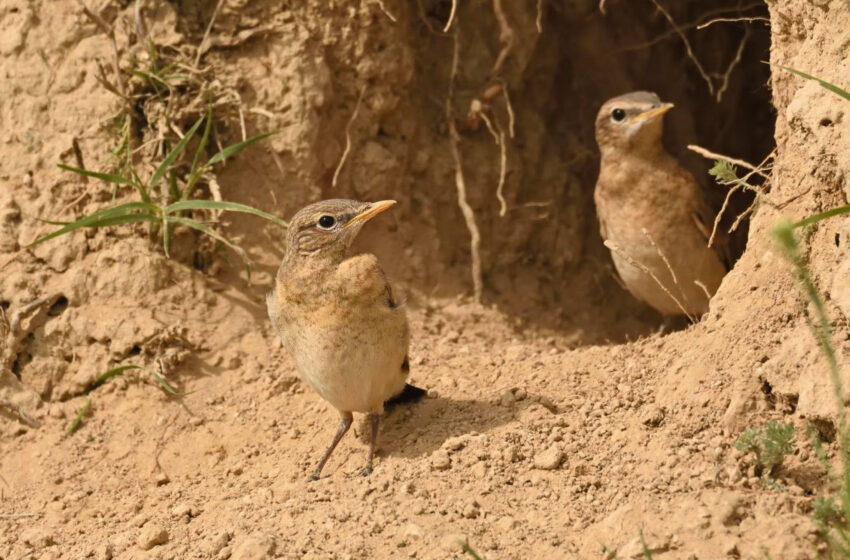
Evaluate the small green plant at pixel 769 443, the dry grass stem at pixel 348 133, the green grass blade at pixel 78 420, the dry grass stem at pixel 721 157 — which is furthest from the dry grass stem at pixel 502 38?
the small green plant at pixel 769 443

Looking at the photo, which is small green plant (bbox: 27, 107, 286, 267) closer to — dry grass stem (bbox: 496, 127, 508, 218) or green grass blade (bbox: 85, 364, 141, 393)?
green grass blade (bbox: 85, 364, 141, 393)

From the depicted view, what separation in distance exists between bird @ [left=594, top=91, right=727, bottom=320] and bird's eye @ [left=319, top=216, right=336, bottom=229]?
2.48 metres

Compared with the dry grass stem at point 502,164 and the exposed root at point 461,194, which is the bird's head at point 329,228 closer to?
the dry grass stem at point 502,164

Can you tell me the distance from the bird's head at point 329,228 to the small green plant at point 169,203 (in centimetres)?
49

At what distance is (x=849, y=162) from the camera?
14.0ft

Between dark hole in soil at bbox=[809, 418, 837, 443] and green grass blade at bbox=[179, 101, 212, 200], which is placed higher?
green grass blade at bbox=[179, 101, 212, 200]

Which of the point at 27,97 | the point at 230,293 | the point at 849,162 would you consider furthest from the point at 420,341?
the point at 849,162

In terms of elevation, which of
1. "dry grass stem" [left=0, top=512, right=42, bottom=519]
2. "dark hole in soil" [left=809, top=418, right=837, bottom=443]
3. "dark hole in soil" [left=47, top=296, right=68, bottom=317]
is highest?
"dark hole in soil" [left=809, top=418, right=837, bottom=443]

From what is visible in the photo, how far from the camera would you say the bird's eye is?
5477 mm

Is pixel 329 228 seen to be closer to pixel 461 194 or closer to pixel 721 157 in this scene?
pixel 721 157

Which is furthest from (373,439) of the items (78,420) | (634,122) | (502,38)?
(502,38)

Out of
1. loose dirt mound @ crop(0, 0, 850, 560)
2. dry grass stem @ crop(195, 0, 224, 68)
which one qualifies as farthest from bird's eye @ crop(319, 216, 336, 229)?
dry grass stem @ crop(195, 0, 224, 68)

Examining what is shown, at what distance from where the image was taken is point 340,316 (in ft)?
17.1

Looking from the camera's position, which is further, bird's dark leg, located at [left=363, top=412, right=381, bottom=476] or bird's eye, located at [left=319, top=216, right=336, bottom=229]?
bird's eye, located at [left=319, top=216, right=336, bottom=229]
